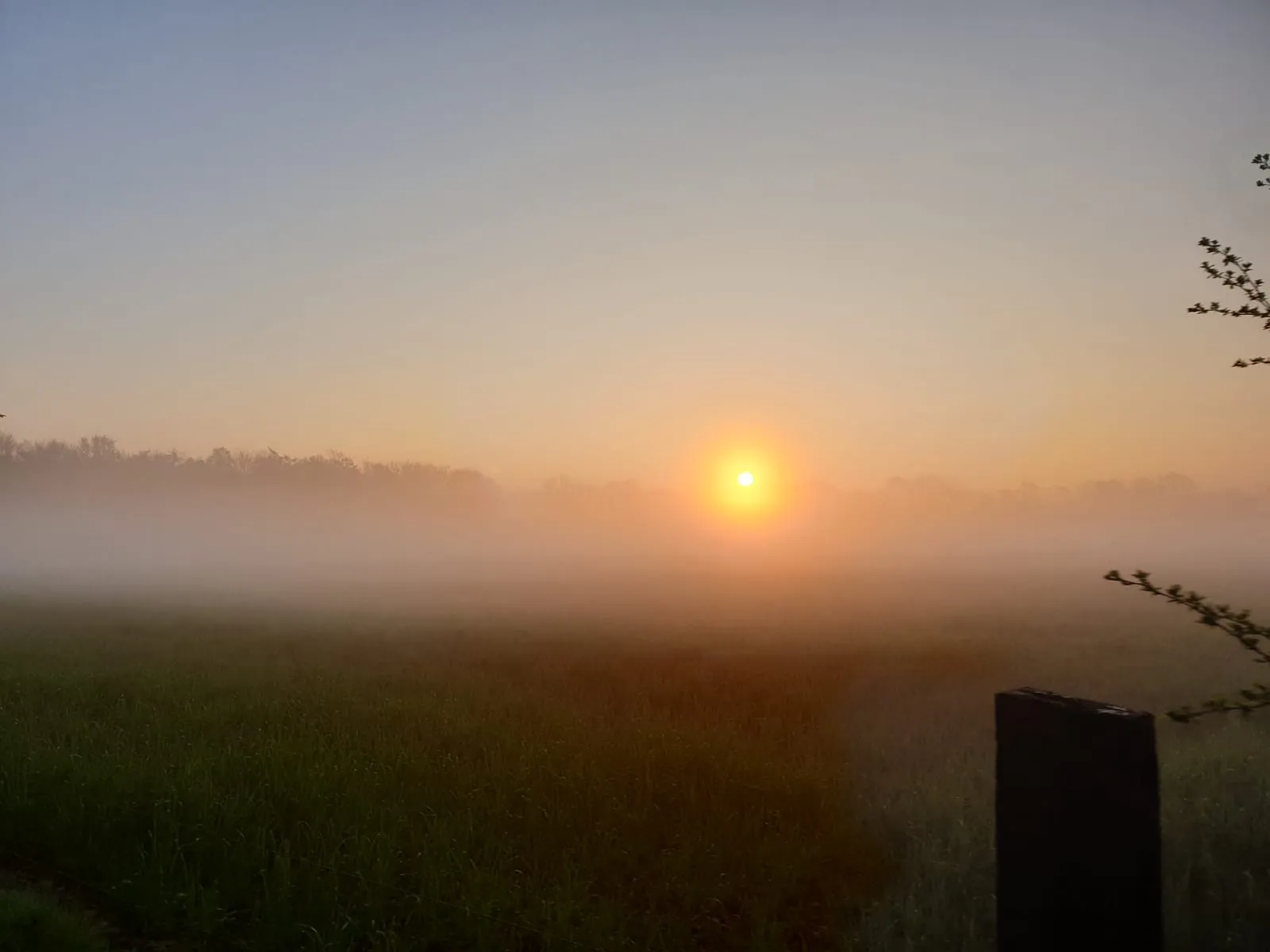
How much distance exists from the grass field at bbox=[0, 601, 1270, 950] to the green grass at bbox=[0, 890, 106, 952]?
0.39 m

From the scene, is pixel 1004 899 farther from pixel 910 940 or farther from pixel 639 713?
pixel 639 713

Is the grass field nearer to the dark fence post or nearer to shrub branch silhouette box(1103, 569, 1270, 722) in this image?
shrub branch silhouette box(1103, 569, 1270, 722)

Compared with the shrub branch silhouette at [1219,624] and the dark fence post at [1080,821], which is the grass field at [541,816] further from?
the dark fence post at [1080,821]

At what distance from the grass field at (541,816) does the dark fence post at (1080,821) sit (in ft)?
11.5

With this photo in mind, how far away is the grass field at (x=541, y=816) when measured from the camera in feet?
19.4

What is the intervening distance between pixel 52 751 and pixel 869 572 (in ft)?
243

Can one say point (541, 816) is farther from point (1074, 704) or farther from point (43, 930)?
point (1074, 704)

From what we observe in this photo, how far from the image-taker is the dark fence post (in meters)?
2.61

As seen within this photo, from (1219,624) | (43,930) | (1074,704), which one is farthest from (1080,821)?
(43,930)

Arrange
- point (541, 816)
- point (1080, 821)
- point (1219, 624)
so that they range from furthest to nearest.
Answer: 1. point (541, 816)
2. point (1219, 624)
3. point (1080, 821)

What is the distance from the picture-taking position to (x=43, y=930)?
530 centimetres

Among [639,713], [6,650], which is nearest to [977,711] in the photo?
[639,713]

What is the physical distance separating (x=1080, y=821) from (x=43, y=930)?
5998 millimetres

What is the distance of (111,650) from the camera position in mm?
20641
